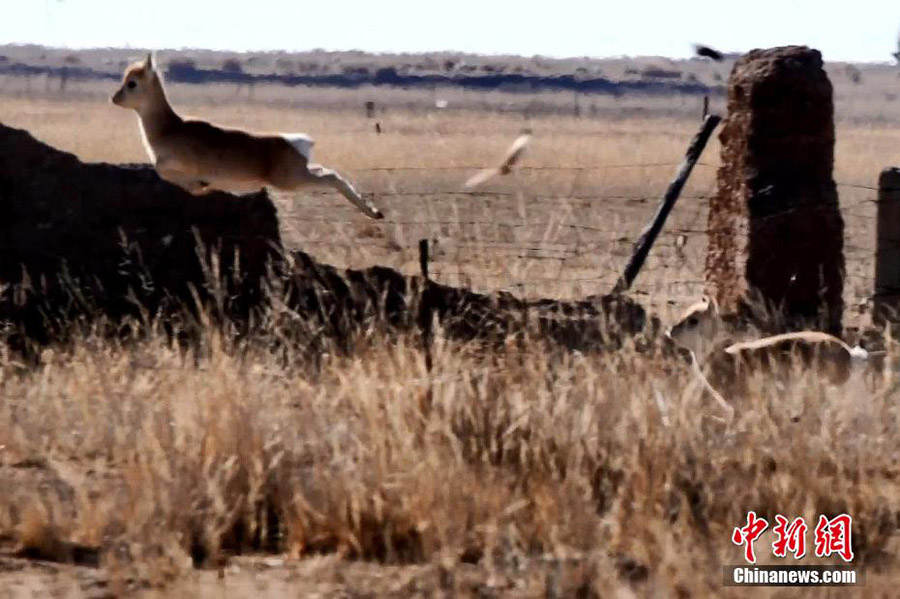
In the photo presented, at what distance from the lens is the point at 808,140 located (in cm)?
1103

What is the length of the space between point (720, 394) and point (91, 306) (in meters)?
3.78

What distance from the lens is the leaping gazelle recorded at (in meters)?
11.5

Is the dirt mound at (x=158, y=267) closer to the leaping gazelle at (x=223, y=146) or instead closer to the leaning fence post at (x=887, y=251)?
the leaping gazelle at (x=223, y=146)

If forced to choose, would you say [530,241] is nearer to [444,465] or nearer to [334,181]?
[334,181]

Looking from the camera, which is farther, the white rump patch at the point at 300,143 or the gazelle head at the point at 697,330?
the white rump patch at the point at 300,143

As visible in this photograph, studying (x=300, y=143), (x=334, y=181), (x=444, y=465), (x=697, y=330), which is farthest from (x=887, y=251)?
(x=444, y=465)

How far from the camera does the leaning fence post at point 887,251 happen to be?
10.4 m

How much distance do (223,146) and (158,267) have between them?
1909mm

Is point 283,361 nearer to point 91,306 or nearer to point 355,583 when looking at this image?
point 91,306

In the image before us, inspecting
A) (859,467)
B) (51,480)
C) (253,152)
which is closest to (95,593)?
(51,480)

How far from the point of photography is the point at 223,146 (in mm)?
11672

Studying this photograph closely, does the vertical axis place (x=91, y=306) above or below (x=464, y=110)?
below

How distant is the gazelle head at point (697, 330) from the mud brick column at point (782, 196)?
237cm

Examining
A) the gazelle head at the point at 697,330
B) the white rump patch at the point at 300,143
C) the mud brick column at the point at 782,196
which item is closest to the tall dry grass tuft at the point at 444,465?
the gazelle head at the point at 697,330
